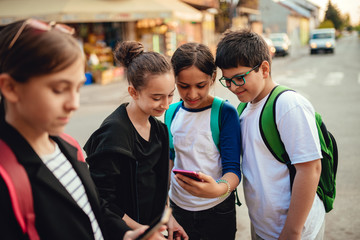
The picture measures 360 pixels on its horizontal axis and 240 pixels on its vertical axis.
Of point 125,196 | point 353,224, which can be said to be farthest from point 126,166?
point 353,224

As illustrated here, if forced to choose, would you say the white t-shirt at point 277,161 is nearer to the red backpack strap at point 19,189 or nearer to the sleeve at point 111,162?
the sleeve at point 111,162

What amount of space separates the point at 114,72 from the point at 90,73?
129 cm

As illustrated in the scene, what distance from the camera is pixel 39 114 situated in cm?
99

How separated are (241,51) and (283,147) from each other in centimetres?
56

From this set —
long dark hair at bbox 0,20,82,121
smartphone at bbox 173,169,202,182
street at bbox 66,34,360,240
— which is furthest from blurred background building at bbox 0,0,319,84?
long dark hair at bbox 0,20,82,121

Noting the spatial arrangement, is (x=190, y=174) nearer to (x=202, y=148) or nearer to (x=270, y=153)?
(x=202, y=148)

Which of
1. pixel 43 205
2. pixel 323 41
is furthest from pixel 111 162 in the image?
pixel 323 41

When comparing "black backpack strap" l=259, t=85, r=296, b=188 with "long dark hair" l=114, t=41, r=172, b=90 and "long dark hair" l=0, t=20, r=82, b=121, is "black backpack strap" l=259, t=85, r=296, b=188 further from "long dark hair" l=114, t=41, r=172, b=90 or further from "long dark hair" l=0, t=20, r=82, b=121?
"long dark hair" l=0, t=20, r=82, b=121

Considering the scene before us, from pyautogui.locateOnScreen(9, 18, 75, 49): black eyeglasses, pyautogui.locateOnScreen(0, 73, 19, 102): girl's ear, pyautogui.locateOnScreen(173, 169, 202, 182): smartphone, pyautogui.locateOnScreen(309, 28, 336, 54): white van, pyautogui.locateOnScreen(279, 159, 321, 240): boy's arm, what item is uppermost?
pyautogui.locateOnScreen(9, 18, 75, 49): black eyeglasses

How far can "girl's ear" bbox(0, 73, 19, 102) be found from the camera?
951 millimetres

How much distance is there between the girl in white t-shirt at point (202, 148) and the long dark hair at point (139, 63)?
0.56 ft

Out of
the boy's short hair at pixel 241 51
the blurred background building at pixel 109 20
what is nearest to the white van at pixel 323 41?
the blurred background building at pixel 109 20

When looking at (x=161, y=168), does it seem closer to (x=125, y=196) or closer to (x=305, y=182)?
(x=125, y=196)

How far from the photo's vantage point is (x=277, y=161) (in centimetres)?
163
